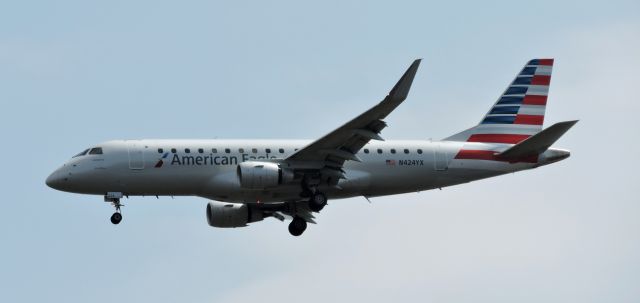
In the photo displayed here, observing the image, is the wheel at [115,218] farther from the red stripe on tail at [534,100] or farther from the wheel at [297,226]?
the red stripe on tail at [534,100]

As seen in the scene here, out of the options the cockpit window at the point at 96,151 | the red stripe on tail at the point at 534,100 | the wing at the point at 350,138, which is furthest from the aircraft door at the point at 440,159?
the cockpit window at the point at 96,151

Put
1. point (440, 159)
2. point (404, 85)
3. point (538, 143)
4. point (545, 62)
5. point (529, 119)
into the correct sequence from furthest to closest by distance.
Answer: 1. point (545, 62)
2. point (529, 119)
3. point (440, 159)
4. point (538, 143)
5. point (404, 85)

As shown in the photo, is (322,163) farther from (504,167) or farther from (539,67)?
(539,67)

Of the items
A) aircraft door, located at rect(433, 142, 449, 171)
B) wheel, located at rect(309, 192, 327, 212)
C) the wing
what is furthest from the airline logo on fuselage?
aircraft door, located at rect(433, 142, 449, 171)

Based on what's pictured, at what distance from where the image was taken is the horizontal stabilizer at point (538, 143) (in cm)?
5469

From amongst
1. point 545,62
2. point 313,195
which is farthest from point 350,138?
point 545,62

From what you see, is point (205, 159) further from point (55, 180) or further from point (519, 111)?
point (519, 111)

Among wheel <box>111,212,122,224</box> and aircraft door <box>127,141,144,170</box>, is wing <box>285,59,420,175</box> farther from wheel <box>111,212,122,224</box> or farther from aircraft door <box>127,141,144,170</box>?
wheel <box>111,212,122,224</box>

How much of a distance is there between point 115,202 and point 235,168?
197 inches

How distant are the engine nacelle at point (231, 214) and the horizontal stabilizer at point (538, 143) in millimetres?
11095

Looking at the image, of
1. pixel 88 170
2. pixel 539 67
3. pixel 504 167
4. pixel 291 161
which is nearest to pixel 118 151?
pixel 88 170

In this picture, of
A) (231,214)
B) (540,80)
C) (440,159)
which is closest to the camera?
(440,159)

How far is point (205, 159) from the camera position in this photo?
55.2m

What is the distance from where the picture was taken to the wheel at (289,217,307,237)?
5984 cm
